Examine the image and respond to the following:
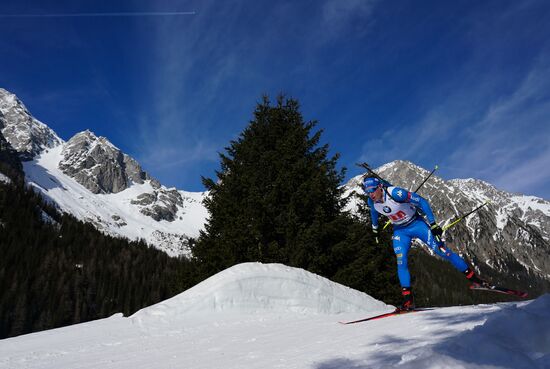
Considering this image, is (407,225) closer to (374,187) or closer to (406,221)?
(406,221)

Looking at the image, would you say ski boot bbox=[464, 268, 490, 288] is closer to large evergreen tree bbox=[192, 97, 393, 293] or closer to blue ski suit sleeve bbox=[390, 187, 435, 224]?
blue ski suit sleeve bbox=[390, 187, 435, 224]

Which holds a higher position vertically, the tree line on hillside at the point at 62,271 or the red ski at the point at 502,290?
the tree line on hillside at the point at 62,271

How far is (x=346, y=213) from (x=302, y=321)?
30.3ft

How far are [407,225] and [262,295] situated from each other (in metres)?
3.60

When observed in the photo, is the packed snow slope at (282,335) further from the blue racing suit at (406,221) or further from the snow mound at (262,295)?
the blue racing suit at (406,221)

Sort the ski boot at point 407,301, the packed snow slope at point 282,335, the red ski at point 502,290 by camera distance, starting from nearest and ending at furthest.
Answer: the packed snow slope at point 282,335
the red ski at point 502,290
the ski boot at point 407,301

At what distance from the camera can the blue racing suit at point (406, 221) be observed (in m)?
8.01

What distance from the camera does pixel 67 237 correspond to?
4513 inches

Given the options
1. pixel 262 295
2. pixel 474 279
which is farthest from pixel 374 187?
pixel 262 295

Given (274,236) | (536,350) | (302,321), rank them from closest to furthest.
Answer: (536,350) → (302,321) → (274,236)

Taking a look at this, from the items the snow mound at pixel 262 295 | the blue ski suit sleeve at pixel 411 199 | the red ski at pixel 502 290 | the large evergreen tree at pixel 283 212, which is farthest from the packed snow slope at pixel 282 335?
the large evergreen tree at pixel 283 212

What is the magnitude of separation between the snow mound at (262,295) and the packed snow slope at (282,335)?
23 millimetres

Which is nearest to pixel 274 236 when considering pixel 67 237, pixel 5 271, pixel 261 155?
pixel 261 155

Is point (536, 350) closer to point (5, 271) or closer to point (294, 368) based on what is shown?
point (294, 368)
